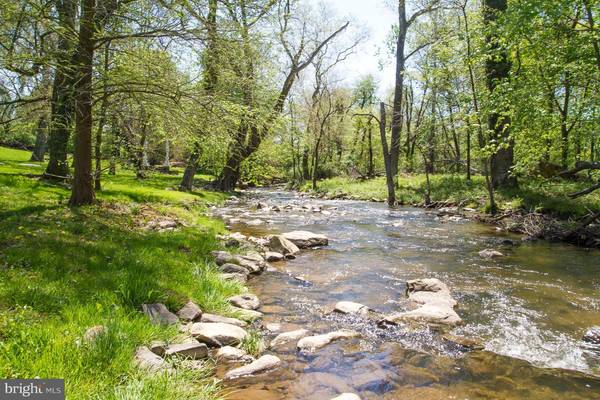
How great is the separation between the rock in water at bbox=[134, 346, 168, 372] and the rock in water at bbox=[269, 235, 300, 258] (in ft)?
20.9

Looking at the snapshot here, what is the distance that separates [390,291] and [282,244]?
3953 mm

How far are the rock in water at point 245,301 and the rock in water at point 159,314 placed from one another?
4.75 ft

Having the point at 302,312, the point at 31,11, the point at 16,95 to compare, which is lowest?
the point at 302,312

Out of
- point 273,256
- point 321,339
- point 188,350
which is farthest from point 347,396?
point 273,256

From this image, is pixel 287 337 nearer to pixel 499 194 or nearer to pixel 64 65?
pixel 64 65

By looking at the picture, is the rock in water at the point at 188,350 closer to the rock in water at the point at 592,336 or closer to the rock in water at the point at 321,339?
the rock in water at the point at 321,339

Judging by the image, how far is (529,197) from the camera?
17250 millimetres

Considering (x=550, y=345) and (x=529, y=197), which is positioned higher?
(x=529, y=197)

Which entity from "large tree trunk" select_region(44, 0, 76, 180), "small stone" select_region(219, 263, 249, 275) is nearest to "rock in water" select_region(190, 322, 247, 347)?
"small stone" select_region(219, 263, 249, 275)

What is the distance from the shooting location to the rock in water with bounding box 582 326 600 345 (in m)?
5.31

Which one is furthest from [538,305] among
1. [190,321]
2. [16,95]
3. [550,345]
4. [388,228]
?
[16,95]

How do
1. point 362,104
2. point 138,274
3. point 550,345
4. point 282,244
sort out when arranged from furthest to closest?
point 362,104
point 282,244
point 138,274
point 550,345

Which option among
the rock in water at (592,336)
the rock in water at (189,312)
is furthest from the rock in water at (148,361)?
the rock in water at (592,336)

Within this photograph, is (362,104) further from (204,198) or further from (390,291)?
(390,291)
